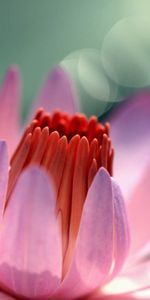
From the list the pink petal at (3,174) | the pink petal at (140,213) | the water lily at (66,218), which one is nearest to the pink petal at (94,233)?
the water lily at (66,218)

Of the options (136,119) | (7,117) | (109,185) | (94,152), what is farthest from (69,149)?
(136,119)

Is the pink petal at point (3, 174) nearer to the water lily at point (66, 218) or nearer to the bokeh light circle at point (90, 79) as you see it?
the water lily at point (66, 218)

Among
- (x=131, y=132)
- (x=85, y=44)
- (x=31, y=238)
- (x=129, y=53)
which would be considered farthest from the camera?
(x=129, y=53)

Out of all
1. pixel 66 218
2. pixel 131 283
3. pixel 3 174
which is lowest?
pixel 131 283

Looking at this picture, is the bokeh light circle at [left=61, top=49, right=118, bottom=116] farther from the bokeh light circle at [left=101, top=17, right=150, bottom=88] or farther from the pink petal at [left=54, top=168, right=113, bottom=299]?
the pink petal at [left=54, top=168, right=113, bottom=299]

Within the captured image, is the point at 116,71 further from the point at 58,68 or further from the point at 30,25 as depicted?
the point at 58,68

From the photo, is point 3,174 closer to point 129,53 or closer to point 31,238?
point 31,238

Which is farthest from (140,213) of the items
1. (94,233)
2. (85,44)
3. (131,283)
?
(85,44)

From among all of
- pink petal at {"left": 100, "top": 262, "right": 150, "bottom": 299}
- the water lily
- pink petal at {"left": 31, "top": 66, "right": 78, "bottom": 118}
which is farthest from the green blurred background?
pink petal at {"left": 100, "top": 262, "right": 150, "bottom": 299}
